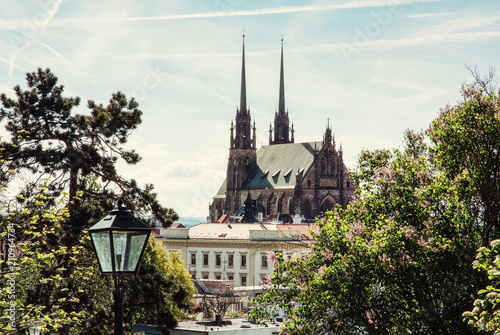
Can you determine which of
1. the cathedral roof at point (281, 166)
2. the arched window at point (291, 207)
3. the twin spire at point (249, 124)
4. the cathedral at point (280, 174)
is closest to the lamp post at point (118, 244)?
the cathedral at point (280, 174)

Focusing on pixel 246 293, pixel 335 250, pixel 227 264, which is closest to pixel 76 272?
pixel 335 250

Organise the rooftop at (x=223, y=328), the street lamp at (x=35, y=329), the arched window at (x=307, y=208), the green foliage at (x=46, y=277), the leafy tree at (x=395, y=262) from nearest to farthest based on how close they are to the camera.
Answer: the green foliage at (x=46, y=277), the street lamp at (x=35, y=329), the leafy tree at (x=395, y=262), the rooftop at (x=223, y=328), the arched window at (x=307, y=208)

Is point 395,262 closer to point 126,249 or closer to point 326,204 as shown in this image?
point 126,249

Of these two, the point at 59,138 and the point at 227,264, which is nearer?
the point at 59,138

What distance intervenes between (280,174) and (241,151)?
966cm

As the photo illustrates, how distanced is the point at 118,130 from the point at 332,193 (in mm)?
96170

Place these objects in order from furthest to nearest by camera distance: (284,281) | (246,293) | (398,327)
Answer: (246,293)
(284,281)
(398,327)

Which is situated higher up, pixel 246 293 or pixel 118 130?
pixel 118 130

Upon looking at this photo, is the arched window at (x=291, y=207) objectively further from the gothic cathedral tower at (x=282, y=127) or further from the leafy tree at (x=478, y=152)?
the leafy tree at (x=478, y=152)

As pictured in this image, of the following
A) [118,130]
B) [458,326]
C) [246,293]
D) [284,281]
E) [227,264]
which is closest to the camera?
[458,326]

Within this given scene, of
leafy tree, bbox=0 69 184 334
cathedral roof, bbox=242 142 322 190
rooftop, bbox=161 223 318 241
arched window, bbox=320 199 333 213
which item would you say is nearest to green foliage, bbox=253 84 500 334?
leafy tree, bbox=0 69 184 334

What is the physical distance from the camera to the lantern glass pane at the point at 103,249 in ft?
28.4

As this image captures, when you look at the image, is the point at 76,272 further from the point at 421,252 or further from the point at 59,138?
the point at 421,252

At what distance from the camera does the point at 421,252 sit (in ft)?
57.5
